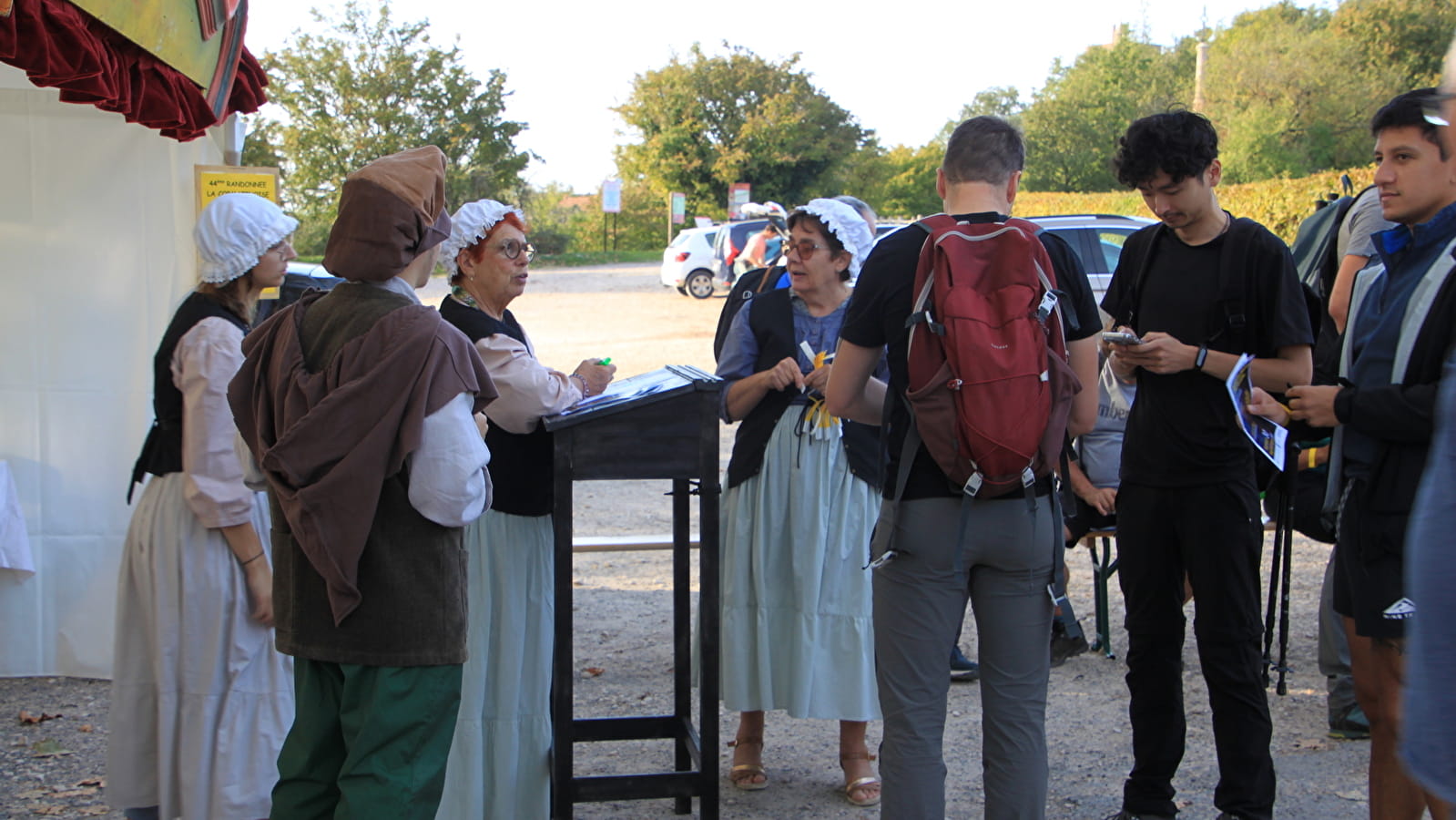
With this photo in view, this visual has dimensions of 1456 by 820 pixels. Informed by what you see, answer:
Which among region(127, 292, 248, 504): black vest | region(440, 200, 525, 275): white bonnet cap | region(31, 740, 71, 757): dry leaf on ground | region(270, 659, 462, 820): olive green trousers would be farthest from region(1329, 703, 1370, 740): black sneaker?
region(31, 740, 71, 757): dry leaf on ground

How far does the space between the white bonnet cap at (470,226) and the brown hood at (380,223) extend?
32.5 inches

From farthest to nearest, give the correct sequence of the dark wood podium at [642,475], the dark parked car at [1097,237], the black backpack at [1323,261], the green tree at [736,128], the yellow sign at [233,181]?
the green tree at [736,128] < the dark parked car at [1097,237] < the yellow sign at [233,181] < the black backpack at [1323,261] < the dark wood podium at [642,475]

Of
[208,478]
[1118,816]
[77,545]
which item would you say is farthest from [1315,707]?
[77,545]

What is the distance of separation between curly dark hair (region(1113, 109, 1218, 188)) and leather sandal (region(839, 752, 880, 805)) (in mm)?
2064

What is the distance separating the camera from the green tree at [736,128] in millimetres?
43906

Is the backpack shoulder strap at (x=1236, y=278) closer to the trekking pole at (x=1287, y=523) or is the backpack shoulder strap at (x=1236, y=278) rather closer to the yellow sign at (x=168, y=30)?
the trekking pole at (x=1287, y=523)

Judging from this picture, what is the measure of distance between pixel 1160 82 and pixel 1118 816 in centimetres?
5366

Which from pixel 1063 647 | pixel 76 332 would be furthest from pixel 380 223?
pixel 1063 647

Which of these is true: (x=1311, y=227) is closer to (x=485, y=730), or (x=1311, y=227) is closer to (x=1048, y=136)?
(x=485, y=730)

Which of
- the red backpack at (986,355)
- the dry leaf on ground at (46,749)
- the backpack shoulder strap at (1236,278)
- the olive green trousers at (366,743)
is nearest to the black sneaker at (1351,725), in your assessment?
the backpack shoulder strap at (1236,278)

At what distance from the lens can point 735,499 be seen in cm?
A: 413

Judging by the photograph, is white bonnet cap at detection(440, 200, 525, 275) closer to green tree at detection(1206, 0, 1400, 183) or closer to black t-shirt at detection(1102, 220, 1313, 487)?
black t-shirt at detection(1102, 220, 1313, 487)

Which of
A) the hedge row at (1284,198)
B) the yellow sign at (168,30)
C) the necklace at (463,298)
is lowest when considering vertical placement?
the necklace at (463,298)

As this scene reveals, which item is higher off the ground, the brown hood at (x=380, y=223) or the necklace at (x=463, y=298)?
the brown hood at (x=380, y=223)
